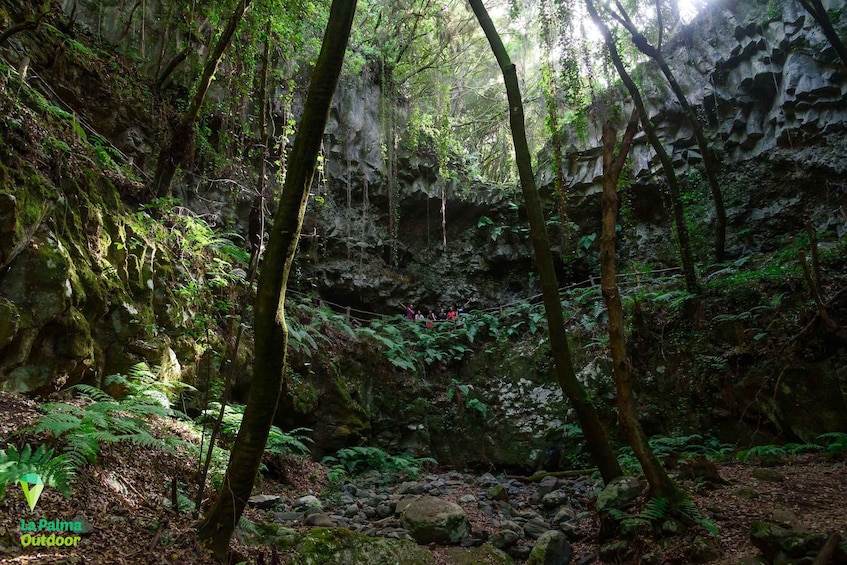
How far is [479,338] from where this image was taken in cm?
1274

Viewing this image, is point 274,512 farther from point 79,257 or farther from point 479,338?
point 479,338

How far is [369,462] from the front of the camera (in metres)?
8.11

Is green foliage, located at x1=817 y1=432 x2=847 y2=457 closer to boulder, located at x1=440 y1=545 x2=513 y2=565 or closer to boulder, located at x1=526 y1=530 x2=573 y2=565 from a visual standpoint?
boulder, located at x1=526 y1=530 x2=573 y2=565

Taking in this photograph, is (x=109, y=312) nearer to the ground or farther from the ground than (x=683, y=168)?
nearer to the ground

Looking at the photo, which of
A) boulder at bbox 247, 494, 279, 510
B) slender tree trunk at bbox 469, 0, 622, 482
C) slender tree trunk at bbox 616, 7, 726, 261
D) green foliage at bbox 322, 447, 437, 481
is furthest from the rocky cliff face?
boulder at bbox 247, 494, 279, 510

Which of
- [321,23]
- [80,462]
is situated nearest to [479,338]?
[321,23]

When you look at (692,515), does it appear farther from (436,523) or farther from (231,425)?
(231,425)

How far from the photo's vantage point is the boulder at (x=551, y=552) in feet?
12.3

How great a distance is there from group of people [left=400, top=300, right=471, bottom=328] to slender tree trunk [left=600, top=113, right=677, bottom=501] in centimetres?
907

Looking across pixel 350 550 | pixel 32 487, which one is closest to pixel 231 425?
pixel 350 550

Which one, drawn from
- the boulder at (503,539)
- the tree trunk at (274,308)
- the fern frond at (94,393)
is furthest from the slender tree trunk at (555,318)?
the fern frond at (94,393)

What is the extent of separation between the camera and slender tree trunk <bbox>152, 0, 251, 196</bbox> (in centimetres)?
588

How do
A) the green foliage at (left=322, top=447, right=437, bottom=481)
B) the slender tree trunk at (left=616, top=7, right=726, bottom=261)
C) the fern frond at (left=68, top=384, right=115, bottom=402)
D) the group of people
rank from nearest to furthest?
1. the fern frond at (left=68, top=384, right=115, bottom=402)
2. the green foliage at (left=322, top=447, right=437, bottom=481)
3. the slender tree trunk at (left=616, top=7, right=726, bottom=261)
4. the group of people

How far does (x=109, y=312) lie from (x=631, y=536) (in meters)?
5.59
